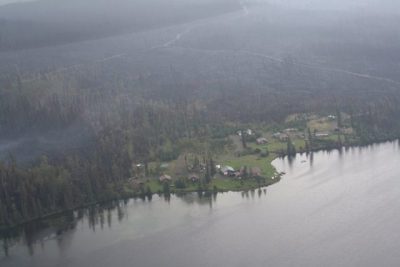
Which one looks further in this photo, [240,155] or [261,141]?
[261,141]

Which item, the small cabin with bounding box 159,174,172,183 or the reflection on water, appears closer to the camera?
the reflection on water

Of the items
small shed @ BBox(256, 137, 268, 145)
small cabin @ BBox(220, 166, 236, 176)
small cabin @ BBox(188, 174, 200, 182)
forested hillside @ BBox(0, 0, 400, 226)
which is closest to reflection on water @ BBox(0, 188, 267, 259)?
forested hillside @ BBox(0, 0, 400, 226)

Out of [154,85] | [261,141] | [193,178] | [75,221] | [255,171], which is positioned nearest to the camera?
[75,221]

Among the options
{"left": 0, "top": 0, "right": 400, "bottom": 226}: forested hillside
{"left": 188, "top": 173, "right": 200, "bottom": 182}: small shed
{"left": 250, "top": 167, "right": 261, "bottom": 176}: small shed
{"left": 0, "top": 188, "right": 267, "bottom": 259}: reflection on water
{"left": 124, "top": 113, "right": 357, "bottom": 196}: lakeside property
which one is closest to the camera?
{"left": 0, "top": 188, "right": 267, "bottom": 259}: reflection on water

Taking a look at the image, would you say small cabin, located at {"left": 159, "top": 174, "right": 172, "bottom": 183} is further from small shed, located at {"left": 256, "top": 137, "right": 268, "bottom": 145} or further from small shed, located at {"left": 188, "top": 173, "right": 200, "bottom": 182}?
small shed, located at {"left": 256, "top": 137, "right": 268, "bottom": 145}

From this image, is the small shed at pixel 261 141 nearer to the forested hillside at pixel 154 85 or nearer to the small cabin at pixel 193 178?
the forested hillside at pixel 154 85

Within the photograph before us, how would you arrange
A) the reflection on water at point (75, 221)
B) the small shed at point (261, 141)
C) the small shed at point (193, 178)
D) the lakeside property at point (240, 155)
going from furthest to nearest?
the small shed at point (261, 141), the small shed at point (193, 178), the lakeside property at point (240, 155), the reflection on water at point (75, 221)

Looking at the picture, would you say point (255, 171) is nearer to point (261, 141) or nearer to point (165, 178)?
point (165, 178)

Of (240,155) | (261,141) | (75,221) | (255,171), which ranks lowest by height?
(75,221)

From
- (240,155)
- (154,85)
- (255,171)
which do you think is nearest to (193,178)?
(255,171)

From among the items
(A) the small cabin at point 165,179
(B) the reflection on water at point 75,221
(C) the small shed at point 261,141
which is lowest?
(B) the reflection on water at point 75,221

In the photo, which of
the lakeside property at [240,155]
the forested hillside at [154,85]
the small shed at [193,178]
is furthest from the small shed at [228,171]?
the forested hillside at [154,85]

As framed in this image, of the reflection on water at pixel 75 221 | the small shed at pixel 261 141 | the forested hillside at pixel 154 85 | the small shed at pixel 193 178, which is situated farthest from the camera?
the small shed at pixel 261 141

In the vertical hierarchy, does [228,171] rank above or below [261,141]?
below
